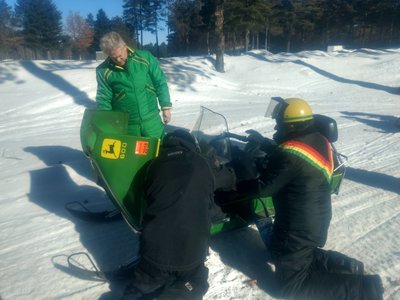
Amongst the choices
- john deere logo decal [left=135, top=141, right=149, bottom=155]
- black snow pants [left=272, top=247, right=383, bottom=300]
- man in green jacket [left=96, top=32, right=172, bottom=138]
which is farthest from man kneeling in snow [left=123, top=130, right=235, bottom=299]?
man in green jacket [left=96, top=32, right=172, bottom=138]

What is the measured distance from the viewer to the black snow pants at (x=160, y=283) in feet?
8.57

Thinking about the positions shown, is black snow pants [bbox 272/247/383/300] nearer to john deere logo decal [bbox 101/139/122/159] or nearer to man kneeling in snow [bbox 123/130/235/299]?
man kneeling in snow [bbox 123/130/235/299]

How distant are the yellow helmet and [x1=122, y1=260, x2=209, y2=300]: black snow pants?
1412 mm

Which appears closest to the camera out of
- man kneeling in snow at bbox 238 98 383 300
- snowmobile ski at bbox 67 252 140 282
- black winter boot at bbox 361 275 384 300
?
black winter boot at bbox 361 275 384 300

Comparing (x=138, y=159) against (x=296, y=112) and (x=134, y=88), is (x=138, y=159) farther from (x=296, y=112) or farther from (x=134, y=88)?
(x=134, y=88)

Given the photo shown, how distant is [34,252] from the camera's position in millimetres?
3562

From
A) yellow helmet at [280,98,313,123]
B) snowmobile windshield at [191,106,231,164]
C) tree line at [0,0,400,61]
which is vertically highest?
tree line at [0,0,400,61]

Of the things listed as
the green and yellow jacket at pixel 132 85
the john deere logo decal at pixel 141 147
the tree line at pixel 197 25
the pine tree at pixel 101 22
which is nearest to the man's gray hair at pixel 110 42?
the green and yellow jacket at pixel 132 85

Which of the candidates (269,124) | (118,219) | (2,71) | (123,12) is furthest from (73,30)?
(118,219)

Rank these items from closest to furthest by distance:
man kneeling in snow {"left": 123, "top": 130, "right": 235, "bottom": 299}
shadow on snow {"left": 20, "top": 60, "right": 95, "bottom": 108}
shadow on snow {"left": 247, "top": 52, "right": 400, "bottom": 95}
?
man kneeling in snow {"left": 123, "top": 130, "right": 235, "bottom": 299} < shadow on snow {"left": 20, "top": 60, "right": 95, "bottom": 108} < shadow on snow {"left": 247, "top": 52, "right": 400, "bottom": 95}

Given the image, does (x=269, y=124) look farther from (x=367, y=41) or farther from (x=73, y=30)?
(x=73, y=30)

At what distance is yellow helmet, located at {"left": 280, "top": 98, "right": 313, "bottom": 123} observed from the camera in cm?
300

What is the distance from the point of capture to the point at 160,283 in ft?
8.66

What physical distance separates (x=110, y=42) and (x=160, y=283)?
8.11 feet
